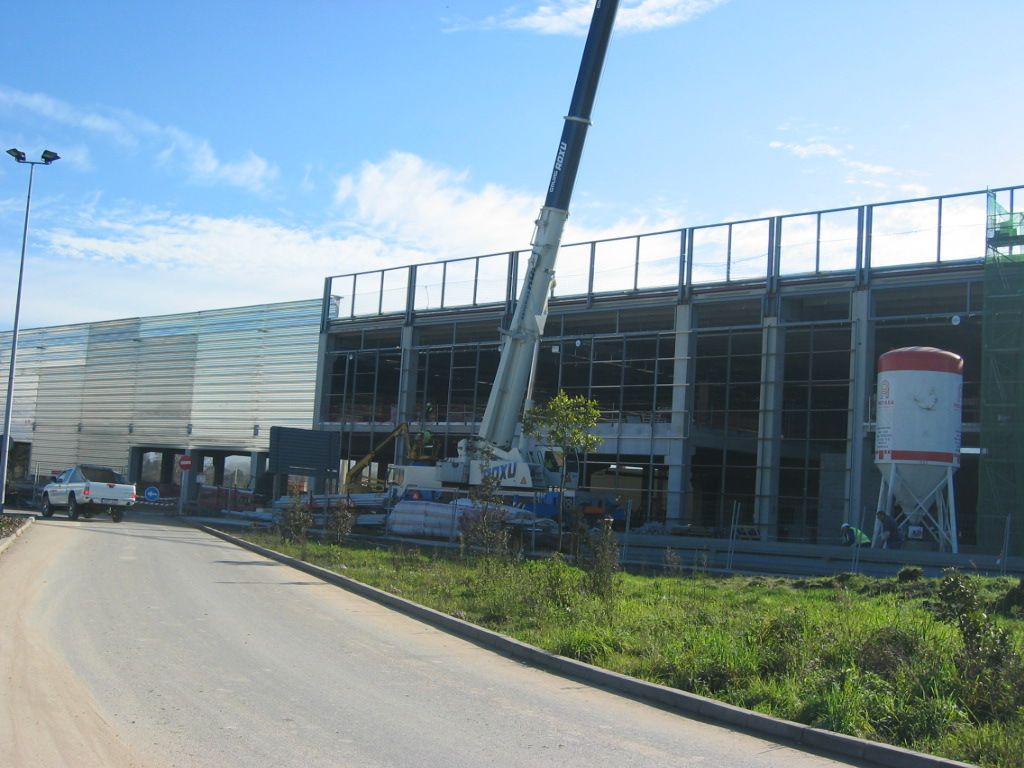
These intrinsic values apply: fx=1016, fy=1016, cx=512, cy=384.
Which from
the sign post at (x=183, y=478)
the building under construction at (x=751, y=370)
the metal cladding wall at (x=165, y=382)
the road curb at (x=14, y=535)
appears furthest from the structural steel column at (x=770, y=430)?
the metal cladding wall at (x=165, y=382)

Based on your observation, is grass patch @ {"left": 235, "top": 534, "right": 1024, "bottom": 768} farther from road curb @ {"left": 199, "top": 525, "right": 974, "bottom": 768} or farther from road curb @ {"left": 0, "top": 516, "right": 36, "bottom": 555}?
road curb @ {"left": 0, "top": 516, "right": 36, "bottom": 555}

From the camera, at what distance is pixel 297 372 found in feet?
177

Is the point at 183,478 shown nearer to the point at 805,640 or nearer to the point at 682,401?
the point at 682,401

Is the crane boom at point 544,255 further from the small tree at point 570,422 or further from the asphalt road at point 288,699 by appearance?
the asphalt road at point 288,699

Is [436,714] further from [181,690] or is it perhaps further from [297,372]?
[297,372]

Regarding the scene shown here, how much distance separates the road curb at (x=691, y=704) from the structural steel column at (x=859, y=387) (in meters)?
22.5

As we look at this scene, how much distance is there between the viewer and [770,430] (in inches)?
1433

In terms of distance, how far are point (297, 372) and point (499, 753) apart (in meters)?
48.4

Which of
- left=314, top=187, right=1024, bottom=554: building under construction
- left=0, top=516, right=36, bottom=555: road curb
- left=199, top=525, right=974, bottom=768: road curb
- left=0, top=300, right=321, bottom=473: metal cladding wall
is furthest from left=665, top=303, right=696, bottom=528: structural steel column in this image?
left=199, top=525, right=974, bottom=768: road curb

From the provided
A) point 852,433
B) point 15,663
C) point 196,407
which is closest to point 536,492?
point 852,433

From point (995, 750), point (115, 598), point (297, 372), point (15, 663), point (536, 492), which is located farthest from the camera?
point (297, 372)

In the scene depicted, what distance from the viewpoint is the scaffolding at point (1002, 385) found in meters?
28.8

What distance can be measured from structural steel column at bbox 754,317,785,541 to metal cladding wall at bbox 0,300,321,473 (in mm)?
25581

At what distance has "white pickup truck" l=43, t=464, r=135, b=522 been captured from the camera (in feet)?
113
